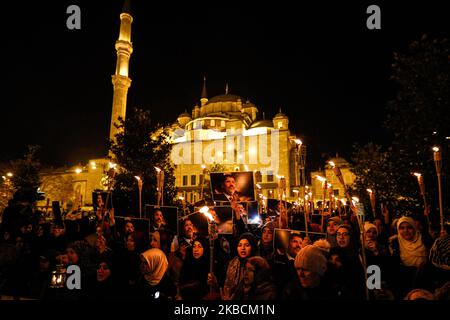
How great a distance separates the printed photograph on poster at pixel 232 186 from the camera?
648cm

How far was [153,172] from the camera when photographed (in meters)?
15.1

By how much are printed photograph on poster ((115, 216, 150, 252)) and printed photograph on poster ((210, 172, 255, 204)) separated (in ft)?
5.18

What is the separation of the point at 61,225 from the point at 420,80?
34.9 ft

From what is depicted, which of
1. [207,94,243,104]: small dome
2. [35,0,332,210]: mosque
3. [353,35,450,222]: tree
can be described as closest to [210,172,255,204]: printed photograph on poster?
[353,35,450,222]: tree

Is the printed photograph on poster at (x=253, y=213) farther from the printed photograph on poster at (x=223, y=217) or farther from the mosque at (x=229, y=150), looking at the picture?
the mosque at (x=229, y=150)

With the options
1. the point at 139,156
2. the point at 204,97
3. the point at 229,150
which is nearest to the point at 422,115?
the point at 139,156

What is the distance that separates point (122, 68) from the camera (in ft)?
107

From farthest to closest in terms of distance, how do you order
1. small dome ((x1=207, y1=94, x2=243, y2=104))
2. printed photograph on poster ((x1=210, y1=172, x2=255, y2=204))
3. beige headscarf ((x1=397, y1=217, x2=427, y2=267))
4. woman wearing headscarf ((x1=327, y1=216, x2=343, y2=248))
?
1. small dome ((x1=207, y1=94, x2=243, y2=104))
2. printed photograph on poster ((x1=210, y1=172, x2=255, y2=204))
3. woman wearing headscarf ((x1=327, y1=216, x2=343, y2=248))
4. beige headscarf ((x1=397, y1=217, x2=427, y2=267))

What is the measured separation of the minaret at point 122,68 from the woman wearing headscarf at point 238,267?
28.3m

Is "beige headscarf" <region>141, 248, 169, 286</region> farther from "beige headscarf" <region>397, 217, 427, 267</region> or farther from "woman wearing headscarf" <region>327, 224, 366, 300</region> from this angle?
"beige headscarf" <region>397, 217, 427, 267</region>

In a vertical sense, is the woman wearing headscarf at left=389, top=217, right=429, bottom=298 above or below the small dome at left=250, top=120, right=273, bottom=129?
below

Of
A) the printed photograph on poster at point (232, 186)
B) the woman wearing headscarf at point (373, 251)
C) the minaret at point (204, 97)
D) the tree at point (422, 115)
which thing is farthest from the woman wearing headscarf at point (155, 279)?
the minaret at point (204, 97)

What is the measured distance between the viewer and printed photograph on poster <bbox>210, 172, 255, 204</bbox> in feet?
21.3
